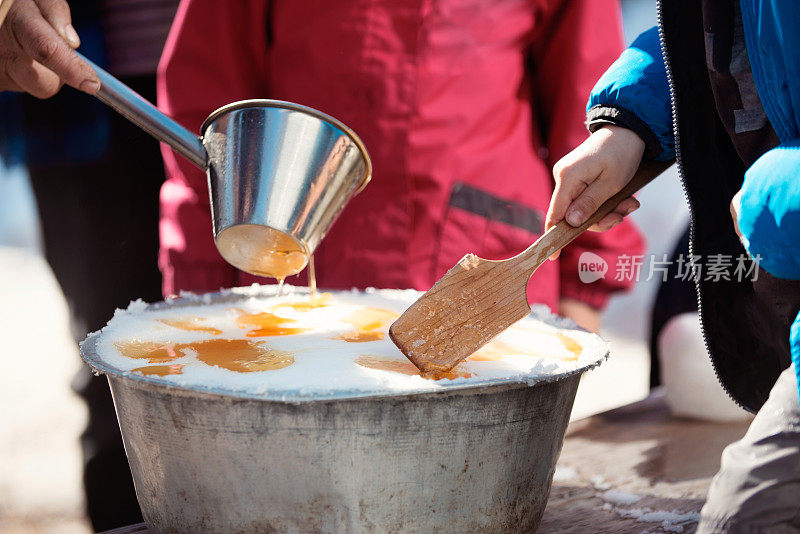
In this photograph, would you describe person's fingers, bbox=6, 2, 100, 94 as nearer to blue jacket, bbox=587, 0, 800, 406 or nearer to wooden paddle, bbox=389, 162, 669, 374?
wooden paddle, bbox=389, 162, 669, 374

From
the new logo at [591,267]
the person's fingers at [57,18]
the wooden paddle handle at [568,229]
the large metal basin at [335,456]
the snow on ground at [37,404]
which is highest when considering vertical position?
the person's fingers at [57,18]

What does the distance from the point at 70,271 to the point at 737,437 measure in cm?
200

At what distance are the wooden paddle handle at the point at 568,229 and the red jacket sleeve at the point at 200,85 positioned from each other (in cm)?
101

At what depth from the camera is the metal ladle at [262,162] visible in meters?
1.17

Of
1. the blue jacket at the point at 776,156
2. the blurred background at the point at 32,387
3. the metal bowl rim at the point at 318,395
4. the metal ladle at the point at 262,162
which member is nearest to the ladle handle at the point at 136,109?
the metal ladle at the point at 262,162

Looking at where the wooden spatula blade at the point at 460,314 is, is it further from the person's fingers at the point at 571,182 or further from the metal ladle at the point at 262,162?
the metal ladle at the point at 262,162

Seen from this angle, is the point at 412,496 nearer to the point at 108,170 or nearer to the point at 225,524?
the point at 225,524

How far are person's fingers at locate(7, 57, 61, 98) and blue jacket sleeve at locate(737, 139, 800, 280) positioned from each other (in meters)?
1.13

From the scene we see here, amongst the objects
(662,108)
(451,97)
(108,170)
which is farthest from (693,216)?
(108,170)

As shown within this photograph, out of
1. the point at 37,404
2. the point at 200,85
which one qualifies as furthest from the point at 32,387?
the point at 200,85

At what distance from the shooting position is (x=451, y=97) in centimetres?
177

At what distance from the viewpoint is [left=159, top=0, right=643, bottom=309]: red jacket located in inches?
68.2

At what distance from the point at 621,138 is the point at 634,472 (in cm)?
63

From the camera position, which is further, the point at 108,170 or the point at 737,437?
the point at 108,170
